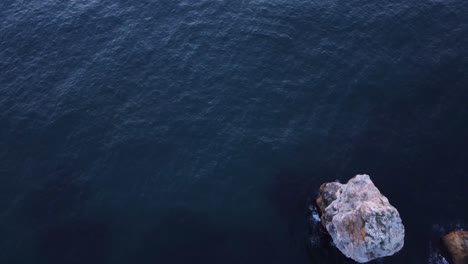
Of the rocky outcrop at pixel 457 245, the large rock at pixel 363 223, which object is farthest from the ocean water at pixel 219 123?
the large rock at pixel 363 223

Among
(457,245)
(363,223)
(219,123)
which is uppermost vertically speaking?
(363,223)

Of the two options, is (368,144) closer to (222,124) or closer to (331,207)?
(331,207)

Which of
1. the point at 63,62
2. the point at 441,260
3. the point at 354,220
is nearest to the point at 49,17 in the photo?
the point at 63,62

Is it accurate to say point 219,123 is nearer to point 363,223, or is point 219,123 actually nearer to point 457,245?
point 363,223

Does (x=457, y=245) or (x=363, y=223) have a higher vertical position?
(x=363, y=223)

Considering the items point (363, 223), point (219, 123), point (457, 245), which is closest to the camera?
point (363, 223)

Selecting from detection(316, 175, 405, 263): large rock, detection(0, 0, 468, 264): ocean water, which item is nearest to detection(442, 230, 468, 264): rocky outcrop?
detection(0, 0, 468, 264): ocean water

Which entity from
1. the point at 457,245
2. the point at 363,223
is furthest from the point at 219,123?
the point at 457,245

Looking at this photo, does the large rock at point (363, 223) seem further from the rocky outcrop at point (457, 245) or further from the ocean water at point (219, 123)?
the rocky outcrop at point (457, 245)
